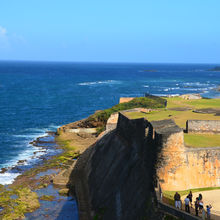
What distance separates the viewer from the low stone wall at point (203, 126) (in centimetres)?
2783

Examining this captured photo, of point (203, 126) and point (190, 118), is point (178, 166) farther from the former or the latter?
point (190, 118)

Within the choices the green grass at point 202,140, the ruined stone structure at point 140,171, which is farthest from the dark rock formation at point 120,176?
the green grass at point 202,140

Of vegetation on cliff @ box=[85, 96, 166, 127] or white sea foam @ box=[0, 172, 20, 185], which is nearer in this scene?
white sea foam @ box=[0, 172, 20, 185]

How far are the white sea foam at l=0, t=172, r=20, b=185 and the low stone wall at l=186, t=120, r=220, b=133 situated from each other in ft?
55.1

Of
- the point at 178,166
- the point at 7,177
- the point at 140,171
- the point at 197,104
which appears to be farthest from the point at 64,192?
the point at 197,104

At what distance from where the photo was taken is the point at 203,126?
28.1 metres

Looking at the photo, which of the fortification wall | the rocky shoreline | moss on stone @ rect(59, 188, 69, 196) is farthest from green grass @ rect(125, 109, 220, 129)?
the fortification wall

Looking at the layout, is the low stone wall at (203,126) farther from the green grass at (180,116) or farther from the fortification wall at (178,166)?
the fortification wall at (178,166)

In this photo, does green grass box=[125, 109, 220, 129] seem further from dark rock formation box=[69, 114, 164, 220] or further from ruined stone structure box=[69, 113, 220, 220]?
ruined stone structure box=[69, 113, 220, 220]

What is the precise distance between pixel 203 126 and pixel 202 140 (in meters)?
2.50

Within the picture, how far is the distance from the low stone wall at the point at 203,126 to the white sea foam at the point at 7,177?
55.1 feet

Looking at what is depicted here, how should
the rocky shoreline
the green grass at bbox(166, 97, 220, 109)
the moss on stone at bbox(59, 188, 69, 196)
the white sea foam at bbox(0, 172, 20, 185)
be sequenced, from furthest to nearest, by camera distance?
the green grass at bbox(166, 97, 220, 109), the white sea foam at bbox(0, 172, 20, 185), the moss on stone at bbox(59, 188, 69, 196), the rocky shoreline

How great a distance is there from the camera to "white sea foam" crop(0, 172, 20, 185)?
35.5 meters

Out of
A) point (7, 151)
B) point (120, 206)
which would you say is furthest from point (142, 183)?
point (7, 151)
